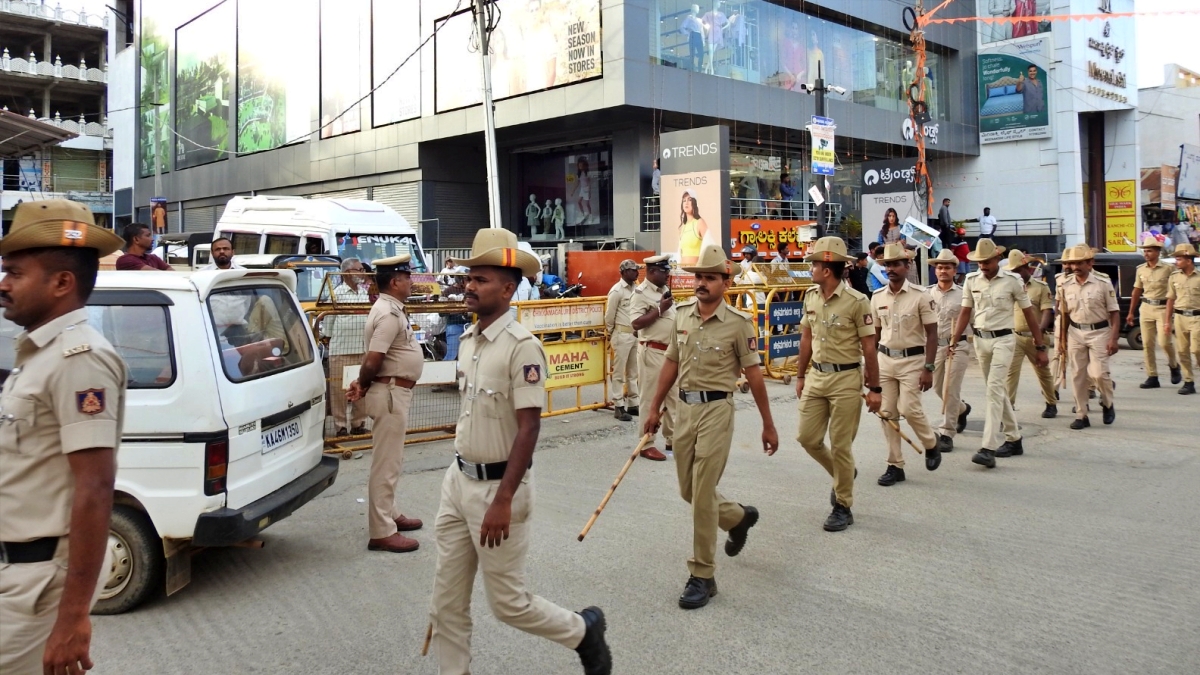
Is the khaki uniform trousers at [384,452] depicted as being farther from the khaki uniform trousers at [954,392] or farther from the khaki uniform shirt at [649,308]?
the khaki uniform trousers at [954,392]

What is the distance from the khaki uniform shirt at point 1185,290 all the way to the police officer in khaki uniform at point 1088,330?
2.53 metres

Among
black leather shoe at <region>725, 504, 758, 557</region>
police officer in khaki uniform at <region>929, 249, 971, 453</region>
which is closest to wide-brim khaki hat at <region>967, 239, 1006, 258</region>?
police officer in khaki uniform at <region>929, 249, 971, 453</region>

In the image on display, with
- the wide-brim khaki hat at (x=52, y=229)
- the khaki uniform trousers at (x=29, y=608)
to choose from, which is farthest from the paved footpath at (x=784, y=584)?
the wide-brim khaki hat at (x=52, y=229)

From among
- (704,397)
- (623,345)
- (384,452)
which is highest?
(623,345)

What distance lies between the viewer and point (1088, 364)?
9.79 meters

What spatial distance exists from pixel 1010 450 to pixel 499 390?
20.9ft

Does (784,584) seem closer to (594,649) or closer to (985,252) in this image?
(594,649)

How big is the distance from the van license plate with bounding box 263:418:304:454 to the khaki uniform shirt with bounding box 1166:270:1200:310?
37.7ft

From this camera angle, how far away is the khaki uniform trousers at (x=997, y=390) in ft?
25.4

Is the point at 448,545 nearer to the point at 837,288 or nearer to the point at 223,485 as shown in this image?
the point at 223,485

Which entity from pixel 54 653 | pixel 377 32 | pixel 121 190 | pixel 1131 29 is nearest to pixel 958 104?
pixel 1131 29

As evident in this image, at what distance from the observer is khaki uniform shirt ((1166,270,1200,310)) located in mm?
11500

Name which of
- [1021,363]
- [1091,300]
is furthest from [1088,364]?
[1021,363]

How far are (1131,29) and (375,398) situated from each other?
39762 mm
